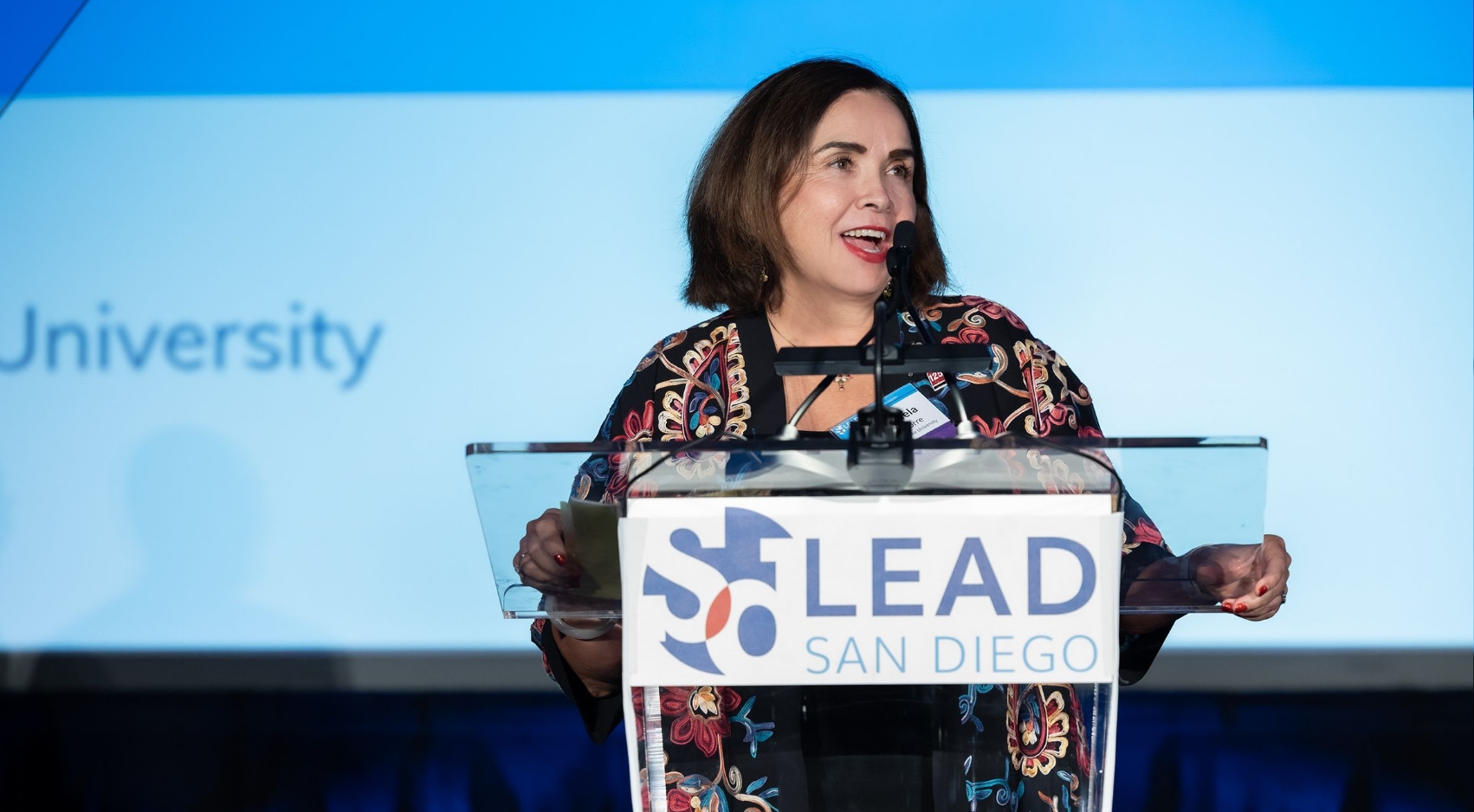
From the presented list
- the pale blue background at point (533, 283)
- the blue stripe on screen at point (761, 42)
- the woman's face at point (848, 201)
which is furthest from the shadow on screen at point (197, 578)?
the woman's face at point (848, 201)

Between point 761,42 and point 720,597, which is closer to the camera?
point 720,597

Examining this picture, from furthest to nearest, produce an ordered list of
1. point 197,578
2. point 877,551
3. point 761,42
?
point 197,578 < point 761,42 < point 877,551

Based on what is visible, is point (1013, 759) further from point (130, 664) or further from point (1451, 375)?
point (130, 664)

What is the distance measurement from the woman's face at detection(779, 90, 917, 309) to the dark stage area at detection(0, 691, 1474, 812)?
6.39ft

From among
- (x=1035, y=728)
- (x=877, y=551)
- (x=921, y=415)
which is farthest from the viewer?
(x=921, y=415)

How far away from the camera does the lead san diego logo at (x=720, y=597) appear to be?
40.6 inches

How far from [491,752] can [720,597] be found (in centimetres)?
244

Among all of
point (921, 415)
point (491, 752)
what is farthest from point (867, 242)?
point (491, 752)

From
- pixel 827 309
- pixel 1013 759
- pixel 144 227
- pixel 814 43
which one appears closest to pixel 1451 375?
pixel 814 43

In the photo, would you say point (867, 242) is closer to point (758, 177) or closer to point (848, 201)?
point (848, 201)

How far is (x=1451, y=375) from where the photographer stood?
305 centimetres

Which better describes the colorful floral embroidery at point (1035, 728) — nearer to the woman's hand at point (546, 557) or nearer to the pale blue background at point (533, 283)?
the woman's hand at point (546, 557)

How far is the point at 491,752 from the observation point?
3.28 metres

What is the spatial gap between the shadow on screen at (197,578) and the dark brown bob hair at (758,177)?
1.86 metres
